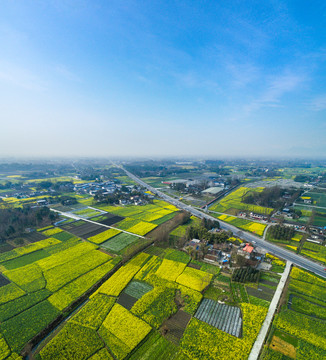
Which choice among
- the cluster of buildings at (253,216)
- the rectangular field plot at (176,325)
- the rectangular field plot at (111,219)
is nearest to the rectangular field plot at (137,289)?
the rectangular field plot at (176,325)

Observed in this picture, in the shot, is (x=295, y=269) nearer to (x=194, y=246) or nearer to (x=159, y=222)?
(x=194, y=246)

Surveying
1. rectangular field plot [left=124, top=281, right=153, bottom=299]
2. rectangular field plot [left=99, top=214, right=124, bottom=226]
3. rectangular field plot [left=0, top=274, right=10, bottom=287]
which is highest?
rectangular field plot [left=124, top=281, right=153, bottom=299]

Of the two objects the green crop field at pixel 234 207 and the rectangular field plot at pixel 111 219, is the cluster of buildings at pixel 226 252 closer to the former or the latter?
the rectangular field plot at pixel 111 219

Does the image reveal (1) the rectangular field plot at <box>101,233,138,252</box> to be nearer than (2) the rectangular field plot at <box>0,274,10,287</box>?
No

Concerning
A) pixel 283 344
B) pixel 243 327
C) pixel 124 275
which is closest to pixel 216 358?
pixel 243 327

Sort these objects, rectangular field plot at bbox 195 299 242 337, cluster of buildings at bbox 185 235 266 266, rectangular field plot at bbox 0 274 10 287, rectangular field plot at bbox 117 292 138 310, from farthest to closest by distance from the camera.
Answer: cluster of buildings at bbox 185 235 266 266 → rectangular field plot at bbox 0 274 10 287 → rectangular field plot at bbox 117 292 138 310 → rectangular field plot at bbox 195 299 242 337

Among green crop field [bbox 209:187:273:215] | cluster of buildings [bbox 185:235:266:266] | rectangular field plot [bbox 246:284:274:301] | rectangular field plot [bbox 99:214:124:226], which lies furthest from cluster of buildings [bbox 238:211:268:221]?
rectangular field plot [bbox 99:214:124:226]

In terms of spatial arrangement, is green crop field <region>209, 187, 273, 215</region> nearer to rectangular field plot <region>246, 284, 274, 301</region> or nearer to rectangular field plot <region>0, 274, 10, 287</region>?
rectangular field plot <region>246, 284, 274, 301</region>
